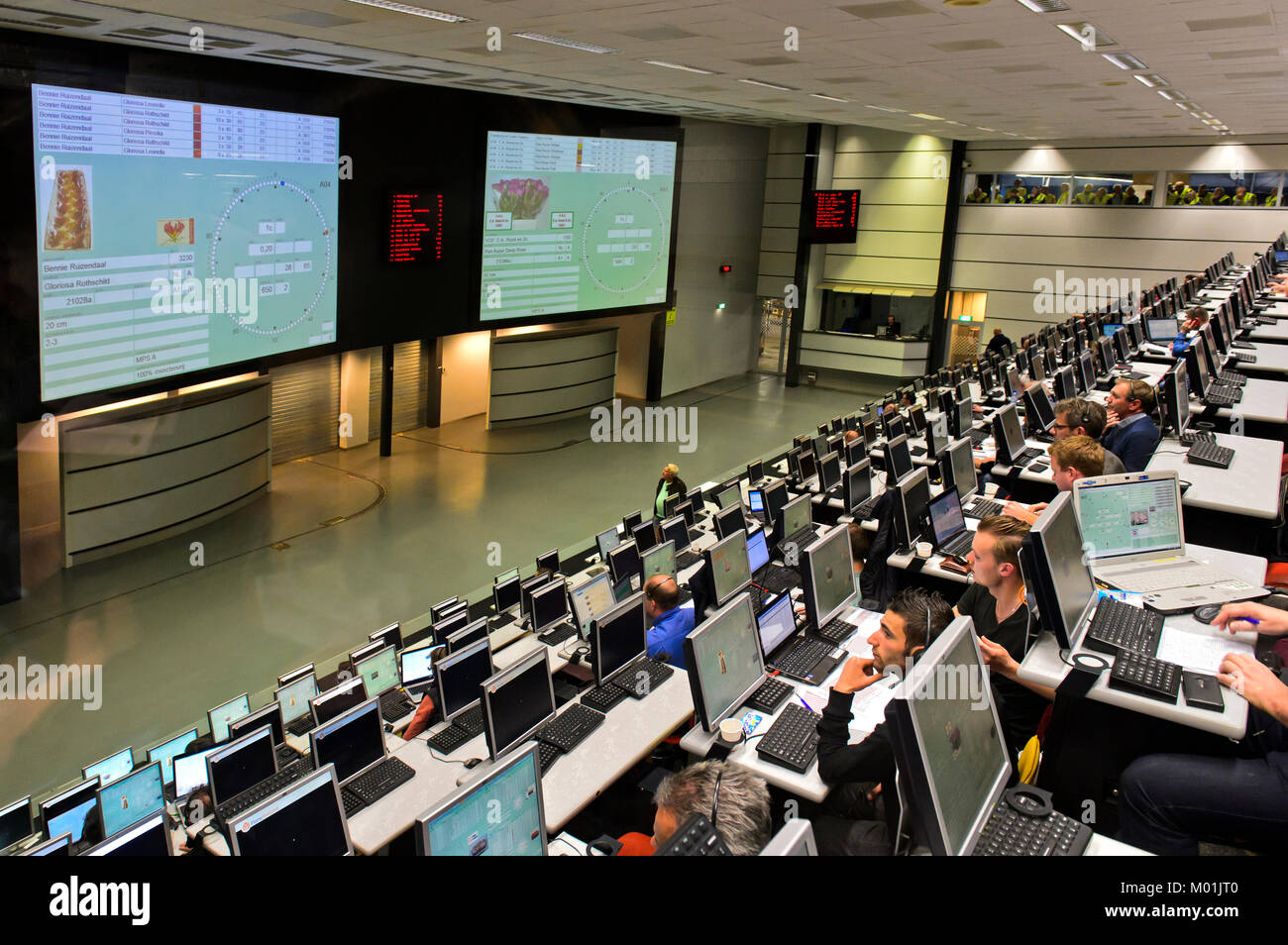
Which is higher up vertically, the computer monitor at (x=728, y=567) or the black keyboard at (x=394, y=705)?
the computer monitor at (x=728, y=567)

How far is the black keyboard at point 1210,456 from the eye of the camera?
5.29m

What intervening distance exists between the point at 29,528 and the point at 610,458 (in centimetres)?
668

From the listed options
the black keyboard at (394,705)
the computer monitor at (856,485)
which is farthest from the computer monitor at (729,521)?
the black keyboard at (394,705)

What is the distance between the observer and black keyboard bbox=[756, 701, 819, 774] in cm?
359

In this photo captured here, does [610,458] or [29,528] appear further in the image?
[610,458]

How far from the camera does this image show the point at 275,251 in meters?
9.12

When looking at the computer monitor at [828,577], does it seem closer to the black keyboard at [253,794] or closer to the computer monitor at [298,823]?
the computer monitor at [298,823]

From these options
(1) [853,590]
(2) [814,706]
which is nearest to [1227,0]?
(1) [853,590]

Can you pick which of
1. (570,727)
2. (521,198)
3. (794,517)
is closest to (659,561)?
(794,517)

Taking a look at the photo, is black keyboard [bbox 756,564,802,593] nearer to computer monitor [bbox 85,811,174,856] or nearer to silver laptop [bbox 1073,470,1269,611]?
silver laptop [bbox 1073,470,1269,611]

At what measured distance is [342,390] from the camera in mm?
12539

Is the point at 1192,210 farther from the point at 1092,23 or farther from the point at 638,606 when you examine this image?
the point at 638,606

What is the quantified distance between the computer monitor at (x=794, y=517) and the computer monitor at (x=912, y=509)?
2.86ft

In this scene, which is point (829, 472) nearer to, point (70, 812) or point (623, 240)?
point (70, 812)
